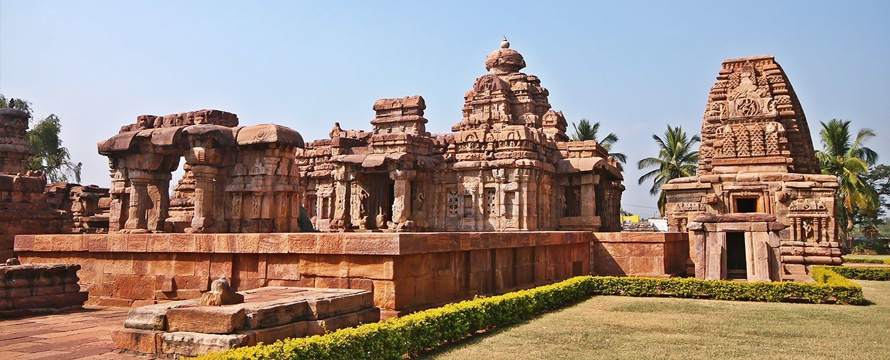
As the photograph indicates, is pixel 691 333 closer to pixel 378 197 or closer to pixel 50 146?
pixel 378 197

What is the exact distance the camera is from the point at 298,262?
24.4 feet

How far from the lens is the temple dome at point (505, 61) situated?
1027 inches

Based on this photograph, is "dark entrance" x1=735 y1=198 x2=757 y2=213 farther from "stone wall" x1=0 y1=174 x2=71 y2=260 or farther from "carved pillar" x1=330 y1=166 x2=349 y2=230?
"stone wall" x1=0 y1=174 x2=71 y2=260

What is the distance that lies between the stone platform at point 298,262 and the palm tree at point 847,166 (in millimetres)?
30488

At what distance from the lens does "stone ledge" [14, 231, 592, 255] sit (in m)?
6.86

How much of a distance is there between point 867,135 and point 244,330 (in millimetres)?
41488

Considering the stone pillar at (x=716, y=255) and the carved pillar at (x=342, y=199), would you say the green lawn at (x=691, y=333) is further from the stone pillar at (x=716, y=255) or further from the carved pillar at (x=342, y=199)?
the carved pillar at (x=342, y=199)

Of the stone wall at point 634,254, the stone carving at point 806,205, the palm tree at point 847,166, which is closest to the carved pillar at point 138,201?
the stone wall at point 634,254

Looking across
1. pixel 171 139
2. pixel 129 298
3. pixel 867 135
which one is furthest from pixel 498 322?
pixel 867 135

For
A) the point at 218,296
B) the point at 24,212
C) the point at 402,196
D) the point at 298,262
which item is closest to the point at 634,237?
the point at 402,196

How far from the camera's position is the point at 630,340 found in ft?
22.6

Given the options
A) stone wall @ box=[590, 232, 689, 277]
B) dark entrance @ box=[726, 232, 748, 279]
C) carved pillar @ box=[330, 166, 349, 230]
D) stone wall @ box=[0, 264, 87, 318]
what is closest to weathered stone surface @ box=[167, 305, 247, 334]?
stone wall @ box=[0, 264, 87, 318]

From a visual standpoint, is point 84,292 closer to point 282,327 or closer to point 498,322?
point 282,327

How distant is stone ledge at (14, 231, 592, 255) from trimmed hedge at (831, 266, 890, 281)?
1132 centimetres
